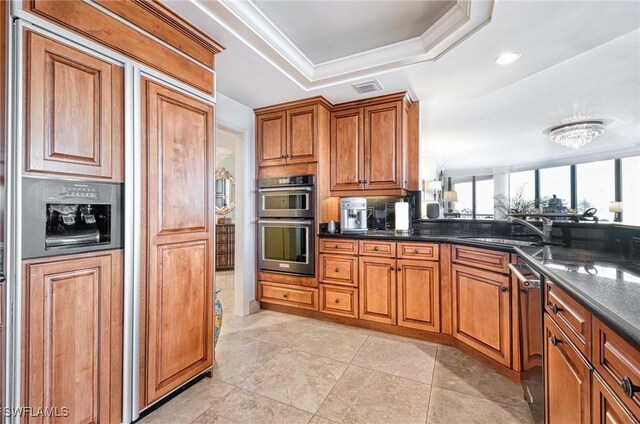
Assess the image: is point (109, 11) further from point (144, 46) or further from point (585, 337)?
point (585, 337)

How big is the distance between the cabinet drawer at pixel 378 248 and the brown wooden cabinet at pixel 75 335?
6.57 feet

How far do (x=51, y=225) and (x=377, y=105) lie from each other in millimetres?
2819

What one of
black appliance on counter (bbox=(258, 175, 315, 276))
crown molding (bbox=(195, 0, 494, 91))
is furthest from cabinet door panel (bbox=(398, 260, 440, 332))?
crown molding (bbox=(195, 0, 494, 91))

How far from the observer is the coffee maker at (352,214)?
307cm

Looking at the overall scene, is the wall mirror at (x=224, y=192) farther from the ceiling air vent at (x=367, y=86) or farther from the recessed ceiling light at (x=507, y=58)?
the recessed ceiling light at (x=507, y=58)

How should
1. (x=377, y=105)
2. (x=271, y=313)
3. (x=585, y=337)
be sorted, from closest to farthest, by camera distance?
(x=585, y=337), (x=377, y=105), (x=271, y=313)

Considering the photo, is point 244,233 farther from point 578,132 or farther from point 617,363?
point 578,132

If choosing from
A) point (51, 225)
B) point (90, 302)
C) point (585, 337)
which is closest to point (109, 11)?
point (51, 225)

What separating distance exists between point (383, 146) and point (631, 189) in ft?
25.5

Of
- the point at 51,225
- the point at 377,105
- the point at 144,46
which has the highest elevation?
the point at 377,105

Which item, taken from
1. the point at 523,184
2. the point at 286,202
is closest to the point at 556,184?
the point at 523,184

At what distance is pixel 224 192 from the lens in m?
6.30

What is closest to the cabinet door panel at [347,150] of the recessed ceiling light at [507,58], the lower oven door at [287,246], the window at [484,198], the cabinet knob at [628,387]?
the lower oven door at [287,246]

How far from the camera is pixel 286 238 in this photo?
3.17m
